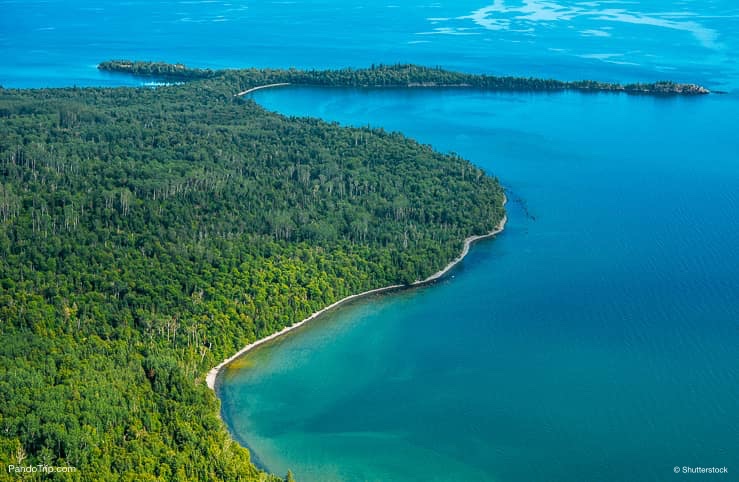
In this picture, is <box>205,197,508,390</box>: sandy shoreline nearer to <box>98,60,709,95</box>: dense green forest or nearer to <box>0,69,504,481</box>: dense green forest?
<box>0,69,504,481</box>: dense green forest

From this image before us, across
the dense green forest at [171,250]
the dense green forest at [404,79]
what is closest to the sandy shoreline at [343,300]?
the dense green forest at [171,250]

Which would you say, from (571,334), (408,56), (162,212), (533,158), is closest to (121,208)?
(162,212)

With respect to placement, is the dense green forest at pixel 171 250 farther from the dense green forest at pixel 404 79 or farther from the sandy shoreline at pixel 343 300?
the dense green forest at pixel 404 79

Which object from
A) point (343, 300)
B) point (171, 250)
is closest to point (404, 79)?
point (343, 300)

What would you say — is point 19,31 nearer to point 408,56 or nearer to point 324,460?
point 408,56

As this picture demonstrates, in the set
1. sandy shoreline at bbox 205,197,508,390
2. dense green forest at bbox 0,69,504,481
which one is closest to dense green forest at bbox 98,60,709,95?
dense green forest at bbox 0,69,504,481

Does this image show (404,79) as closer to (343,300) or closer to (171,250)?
(343,300)
